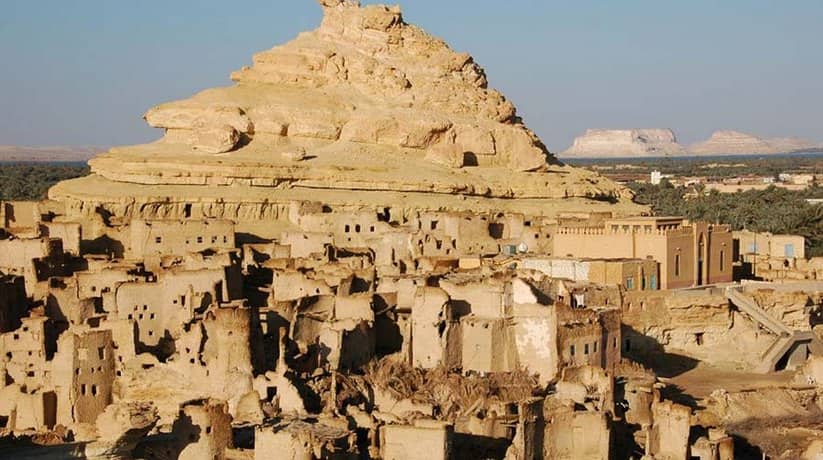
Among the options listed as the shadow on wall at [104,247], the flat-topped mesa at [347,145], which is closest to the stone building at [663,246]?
the flat-topped mesa at [347,145]

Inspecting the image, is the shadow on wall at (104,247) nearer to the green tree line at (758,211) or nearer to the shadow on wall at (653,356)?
the shadow on wall at (653,356)

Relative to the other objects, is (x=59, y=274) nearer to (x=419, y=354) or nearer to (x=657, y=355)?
(x=419, y=354)

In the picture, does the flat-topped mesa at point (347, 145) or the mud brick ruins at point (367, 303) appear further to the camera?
the flat-topped mesa at point (347, 145)

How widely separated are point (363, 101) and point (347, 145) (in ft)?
9.86

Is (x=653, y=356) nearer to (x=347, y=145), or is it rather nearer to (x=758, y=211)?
(x=347, y=145)

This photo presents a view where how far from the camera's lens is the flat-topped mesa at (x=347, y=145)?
52938 mm

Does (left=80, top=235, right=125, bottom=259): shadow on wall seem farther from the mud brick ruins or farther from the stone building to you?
the stone building

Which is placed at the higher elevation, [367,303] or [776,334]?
[367,303]

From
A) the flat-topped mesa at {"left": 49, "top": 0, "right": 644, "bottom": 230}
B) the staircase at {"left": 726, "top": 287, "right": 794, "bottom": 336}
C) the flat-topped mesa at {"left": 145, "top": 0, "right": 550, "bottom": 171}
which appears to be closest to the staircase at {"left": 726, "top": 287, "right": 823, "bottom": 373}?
the staircase at {"left": 726, "top": 287, "right": 794, "bottom": 336}

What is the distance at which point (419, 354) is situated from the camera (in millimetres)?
32125

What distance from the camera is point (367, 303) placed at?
3359 centimetres

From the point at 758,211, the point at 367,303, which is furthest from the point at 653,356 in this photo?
the point at 758,211

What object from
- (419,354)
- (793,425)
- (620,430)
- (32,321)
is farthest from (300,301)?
(793,425)

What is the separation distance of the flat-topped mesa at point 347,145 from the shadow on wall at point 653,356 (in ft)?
56.9
